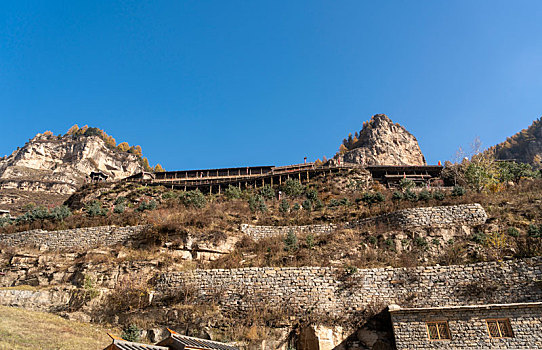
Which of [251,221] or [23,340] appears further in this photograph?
[251,221]

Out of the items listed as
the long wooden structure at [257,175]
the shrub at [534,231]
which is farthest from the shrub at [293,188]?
the shrub at [534,231]

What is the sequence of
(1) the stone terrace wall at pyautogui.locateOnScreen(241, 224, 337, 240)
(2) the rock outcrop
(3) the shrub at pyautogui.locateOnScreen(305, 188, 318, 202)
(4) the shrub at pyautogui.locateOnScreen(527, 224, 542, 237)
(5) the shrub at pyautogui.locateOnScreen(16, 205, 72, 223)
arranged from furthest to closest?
(2) the rock outcrop → (3) the shrub at pyautogui.locateOnScreen(305, 188, 318, 202) → (5) the shrub at pyautogui.locateOnScreen(16, 205, 72, 223) → (1) the stone terrace wall at pyautogui.locateOnScreen(241, 224, 337, 240) → (4) the shrub at pyautogui.locateOnScreen(527, 224, 542, 237)

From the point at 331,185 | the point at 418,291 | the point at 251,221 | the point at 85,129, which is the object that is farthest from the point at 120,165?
the point at 418,291

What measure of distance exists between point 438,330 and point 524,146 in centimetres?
9209

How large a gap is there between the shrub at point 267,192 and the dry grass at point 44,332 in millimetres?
20615

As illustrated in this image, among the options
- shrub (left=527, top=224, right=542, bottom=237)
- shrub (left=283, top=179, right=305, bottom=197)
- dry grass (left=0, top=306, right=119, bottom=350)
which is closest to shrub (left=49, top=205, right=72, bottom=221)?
dry grass (left=0, top=306, right=119, bottom=350)

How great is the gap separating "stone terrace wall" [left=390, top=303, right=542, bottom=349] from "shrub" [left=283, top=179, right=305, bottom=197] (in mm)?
20631

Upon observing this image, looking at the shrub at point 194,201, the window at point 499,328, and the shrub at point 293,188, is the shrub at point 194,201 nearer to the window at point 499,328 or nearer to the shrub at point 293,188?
the shrub at point 293,188

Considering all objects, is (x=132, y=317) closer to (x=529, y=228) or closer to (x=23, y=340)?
(x=23, y=340)

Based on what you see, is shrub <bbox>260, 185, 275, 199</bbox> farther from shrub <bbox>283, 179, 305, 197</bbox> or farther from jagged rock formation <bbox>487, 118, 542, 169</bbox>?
jagged rock formation <bbox>487, 118, 542, 169</bbox>

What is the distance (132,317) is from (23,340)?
16.1 feet

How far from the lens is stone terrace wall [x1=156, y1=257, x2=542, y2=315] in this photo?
49.4 feet

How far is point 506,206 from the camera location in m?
21.6

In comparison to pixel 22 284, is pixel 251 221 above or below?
above
